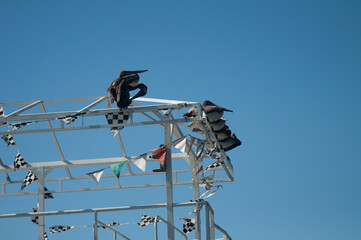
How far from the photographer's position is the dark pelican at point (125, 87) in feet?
51.0

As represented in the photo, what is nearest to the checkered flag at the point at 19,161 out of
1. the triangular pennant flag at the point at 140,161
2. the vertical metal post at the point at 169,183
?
the triangular pennant flag at the point at 140,161

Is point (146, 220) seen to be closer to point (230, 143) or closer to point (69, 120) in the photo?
point (69, 120)

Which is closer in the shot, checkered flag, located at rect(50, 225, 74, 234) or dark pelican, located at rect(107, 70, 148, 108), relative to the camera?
dark pelican, located at rect(107, 70, 148, 108)

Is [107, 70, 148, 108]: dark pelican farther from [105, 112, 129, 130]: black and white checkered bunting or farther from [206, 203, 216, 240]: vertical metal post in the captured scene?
[206, 203, 216, 240]: vertical metal post

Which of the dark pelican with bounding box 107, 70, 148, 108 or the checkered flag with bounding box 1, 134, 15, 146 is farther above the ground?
the dark pelican with bounding box 107, 70, 148, 108

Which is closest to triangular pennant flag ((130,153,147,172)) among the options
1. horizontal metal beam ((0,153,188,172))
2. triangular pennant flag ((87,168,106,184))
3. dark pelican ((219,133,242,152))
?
triangular pennant flag ((87,168,106,184))

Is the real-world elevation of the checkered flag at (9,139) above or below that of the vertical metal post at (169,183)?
above

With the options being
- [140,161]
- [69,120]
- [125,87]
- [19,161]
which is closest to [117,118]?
[125,87]

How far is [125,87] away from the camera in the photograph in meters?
15.6

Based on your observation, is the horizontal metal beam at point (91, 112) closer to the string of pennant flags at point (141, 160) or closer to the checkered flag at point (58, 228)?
the string of pennant flags at point (141, 160)

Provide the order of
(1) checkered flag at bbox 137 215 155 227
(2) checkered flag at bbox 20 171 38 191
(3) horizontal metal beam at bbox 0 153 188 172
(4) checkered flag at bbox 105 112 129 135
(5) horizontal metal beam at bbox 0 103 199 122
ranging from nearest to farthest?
(5) horizontal metal beam at bbox 0 103 199 122 → (4) checkered flag at bbox 105 112 129 135 → (1) checkered flag at bbox 137 215 155 227 → (2) checkered flag at bbox 20 171 38 191 → (3) horizontal metal beam at bbox 0 153 188 172

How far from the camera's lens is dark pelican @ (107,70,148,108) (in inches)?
612

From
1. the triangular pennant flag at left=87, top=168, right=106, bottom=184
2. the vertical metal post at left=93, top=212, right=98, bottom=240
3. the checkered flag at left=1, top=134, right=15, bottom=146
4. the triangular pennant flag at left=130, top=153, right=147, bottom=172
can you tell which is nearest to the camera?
the vertical metal post at left=93, top=212, right=98, bottom=240

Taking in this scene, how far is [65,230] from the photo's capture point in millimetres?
16266
